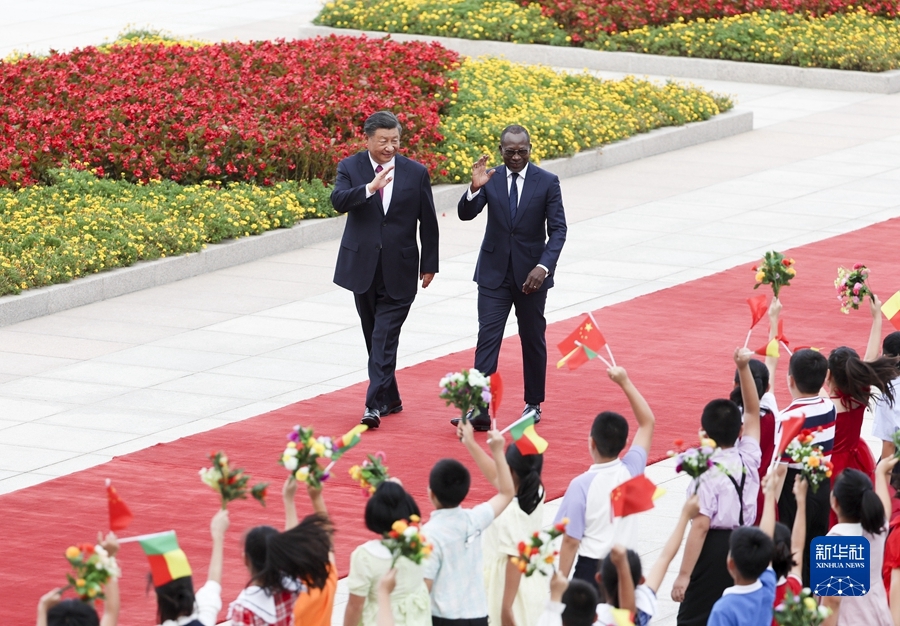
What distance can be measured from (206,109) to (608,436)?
11.8m

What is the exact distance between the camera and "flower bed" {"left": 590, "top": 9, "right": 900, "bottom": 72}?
84.0 feet

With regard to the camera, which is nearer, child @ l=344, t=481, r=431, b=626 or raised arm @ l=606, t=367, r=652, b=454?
child @ l=344, t=481, r=431, b=626

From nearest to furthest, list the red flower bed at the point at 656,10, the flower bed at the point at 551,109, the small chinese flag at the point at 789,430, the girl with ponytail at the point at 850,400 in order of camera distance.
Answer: the small chinese flag at the point at 789,430 < the girl with ponytail at the point at 850,400 < the flower bed at the point at 551,109 < the red flower bed at the point at 656,10

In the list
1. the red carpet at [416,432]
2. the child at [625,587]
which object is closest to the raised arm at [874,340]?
the red carpet at [416,432]

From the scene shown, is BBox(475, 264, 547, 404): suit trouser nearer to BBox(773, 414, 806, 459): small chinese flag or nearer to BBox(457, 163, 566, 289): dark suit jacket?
BBox(457, 163, 566, 289): dark suit jacket

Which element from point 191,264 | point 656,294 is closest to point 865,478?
point 656,294

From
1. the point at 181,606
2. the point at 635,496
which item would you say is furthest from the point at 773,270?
the point at 181,606

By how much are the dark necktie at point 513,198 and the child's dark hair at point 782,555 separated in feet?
15.6

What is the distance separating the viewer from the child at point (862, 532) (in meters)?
7.11

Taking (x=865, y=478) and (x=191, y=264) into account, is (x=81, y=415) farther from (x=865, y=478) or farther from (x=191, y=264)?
(x=865, y=478)

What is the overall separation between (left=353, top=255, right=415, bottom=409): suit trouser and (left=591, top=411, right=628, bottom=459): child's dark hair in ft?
14.1

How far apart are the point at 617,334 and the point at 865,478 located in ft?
21.3

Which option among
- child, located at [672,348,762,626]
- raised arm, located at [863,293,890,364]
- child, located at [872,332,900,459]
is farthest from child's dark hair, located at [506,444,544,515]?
raised arm, located at [863,293,890,364]

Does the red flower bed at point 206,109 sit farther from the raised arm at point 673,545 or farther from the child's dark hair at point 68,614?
the child's dark hair at point 68,614
